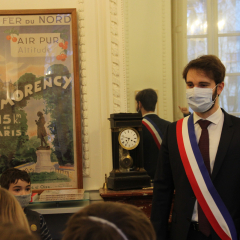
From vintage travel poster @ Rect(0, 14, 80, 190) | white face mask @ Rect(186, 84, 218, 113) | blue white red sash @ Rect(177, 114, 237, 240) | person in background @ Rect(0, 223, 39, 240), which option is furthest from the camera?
vintage travel poster @ Rect(0, 14, 80, 190)

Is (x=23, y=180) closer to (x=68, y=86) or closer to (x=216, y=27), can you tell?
(x=68, y=86)

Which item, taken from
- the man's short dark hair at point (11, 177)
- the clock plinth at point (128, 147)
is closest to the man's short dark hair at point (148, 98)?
the clock plinth at point (128, 147)

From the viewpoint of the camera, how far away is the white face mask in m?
1.70

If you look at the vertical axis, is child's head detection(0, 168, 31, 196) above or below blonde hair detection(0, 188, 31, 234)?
below

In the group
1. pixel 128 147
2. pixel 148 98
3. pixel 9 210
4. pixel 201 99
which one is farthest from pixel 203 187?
pixel 148 98

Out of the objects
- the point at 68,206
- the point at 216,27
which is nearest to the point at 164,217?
the point at 68,206

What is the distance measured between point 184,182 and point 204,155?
181mm

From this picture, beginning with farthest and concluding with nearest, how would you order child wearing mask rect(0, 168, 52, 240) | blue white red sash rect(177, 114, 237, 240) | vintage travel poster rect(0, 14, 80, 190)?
vintage travel poster rect(0, 14, 80, 190)
child wearing mask rect(0, 168, 52, 240)
blue white red sash rect(177, 114, 237, 240)

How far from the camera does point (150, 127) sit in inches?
103

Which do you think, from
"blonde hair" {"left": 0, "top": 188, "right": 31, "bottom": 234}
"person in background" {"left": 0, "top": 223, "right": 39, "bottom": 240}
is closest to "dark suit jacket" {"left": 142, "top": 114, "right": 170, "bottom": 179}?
"blonde hair" {"left": 0, "top": 188, "right": 31, "bottom": 234}

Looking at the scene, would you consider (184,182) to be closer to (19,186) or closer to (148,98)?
(19,186)

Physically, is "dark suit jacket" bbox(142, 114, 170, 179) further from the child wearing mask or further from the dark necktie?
the child wearing mask

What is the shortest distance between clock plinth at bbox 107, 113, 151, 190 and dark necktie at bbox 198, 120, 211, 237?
657 mm

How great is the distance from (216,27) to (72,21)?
5.30 ft
